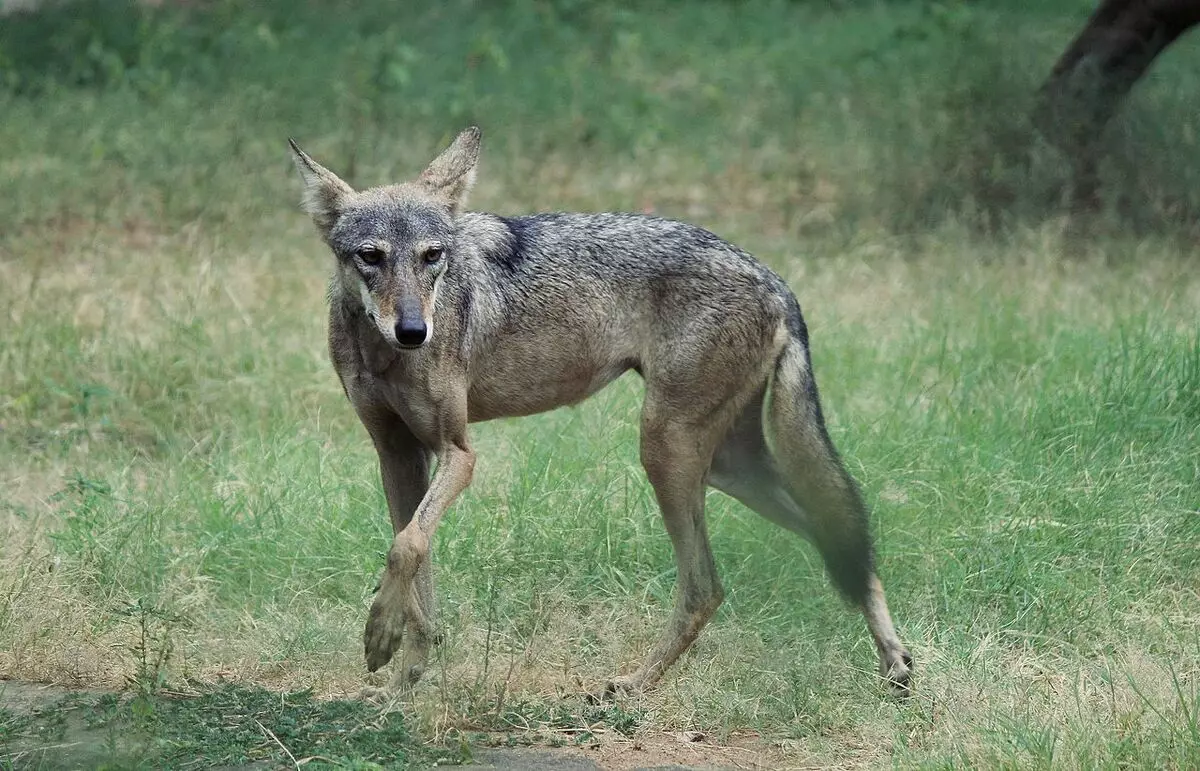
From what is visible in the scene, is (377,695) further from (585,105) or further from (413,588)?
(585,105)

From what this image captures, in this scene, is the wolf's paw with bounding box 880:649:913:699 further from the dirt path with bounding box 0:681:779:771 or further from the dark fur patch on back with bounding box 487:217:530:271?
the dark fur patch on back with bounding box 487:217:530:271

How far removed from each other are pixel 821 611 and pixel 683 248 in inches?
57.6

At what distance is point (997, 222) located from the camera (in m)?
10.9

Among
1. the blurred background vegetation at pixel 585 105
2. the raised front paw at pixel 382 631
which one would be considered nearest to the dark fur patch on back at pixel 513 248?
the raised front paw at pixel 382 631

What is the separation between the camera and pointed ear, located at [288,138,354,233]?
5180 mm

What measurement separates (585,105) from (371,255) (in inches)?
351

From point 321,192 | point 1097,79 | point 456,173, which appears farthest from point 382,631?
point 1097,79

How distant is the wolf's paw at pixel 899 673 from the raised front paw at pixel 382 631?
5.44ft

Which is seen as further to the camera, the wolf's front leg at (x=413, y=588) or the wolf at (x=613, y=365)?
the wolf at (x=613, y=365)

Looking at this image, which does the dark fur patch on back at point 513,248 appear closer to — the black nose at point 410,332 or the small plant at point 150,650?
the black nose at point 410,332

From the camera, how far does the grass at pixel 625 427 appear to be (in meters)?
5.28

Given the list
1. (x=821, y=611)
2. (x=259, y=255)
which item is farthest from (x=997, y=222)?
(x=821, y=611)

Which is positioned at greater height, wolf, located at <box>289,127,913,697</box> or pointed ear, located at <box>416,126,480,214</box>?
pointed ear, located at <box>416,126,480,214</box>

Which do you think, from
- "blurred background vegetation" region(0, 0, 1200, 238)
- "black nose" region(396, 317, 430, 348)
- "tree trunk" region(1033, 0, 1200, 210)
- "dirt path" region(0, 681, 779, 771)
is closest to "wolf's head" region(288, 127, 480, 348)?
"black nose" region(396, 317, 430, 348)
